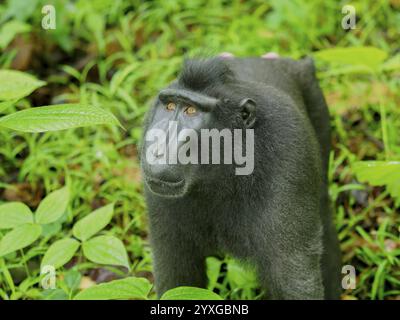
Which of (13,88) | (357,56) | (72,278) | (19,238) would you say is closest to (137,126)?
(72,278)

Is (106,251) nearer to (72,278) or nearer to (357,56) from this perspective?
(72,278)

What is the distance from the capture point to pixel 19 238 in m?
3.78

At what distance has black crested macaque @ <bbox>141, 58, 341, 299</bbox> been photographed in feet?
11.6

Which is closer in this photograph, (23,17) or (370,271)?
(370,271)

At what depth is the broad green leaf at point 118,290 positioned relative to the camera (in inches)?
123

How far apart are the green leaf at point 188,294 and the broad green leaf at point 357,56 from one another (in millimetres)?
2332

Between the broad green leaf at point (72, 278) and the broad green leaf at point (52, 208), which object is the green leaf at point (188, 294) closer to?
the broad green leaf at point (52, 208)

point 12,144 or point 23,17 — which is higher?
point 23,17

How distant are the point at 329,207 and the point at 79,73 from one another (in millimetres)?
3209

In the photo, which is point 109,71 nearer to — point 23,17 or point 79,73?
point 79,73

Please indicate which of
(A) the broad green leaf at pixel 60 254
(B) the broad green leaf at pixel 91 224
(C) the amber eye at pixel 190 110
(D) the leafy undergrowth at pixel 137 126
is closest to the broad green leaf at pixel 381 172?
(D) the leafy undergrowth at pixel 137 126
